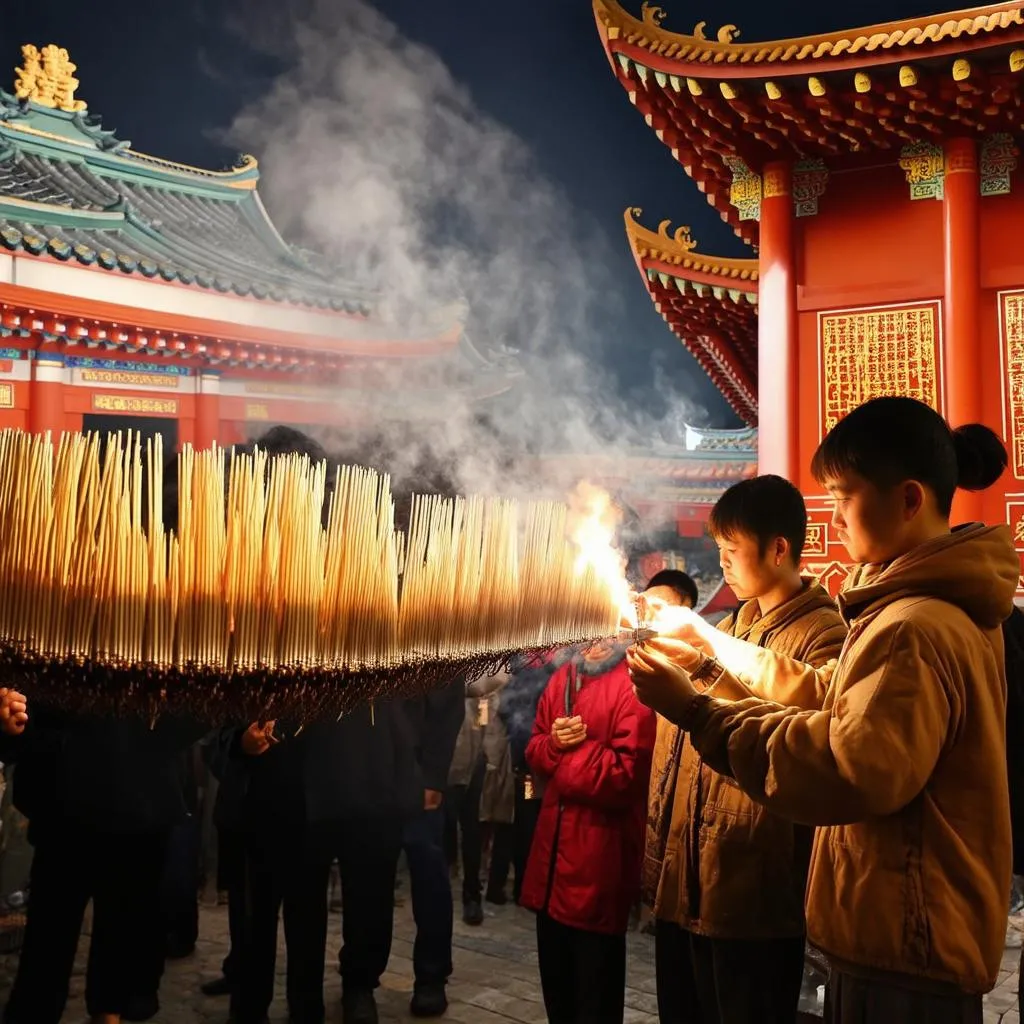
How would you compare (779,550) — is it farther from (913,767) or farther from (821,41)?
(821,41)

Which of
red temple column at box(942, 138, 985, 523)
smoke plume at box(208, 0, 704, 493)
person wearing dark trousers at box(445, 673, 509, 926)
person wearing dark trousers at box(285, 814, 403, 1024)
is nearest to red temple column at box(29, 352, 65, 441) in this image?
smoke plume at box(208, 0, 704, 493)

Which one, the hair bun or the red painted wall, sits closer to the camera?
the hair bun

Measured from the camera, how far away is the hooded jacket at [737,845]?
1.93 m

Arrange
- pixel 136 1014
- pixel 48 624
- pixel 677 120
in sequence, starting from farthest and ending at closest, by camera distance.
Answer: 1. pixel 677 120
2. pixel 136 1014
3. pixel 48 624


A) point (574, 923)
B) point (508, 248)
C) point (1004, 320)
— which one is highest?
point (508, 248)

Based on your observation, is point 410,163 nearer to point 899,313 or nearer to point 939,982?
point 899,313

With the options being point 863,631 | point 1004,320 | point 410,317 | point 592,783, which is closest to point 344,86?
point 410,317

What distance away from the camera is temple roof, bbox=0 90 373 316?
22.6ft

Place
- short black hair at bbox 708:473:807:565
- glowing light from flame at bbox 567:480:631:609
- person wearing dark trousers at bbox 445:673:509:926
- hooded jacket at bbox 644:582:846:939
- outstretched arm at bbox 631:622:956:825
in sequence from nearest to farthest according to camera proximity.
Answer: outstretched arm at bbox 631:622:956:825 < glowing light from flame at bbox 567:480:631:609 < hooded jacket at bbox 644:582:846:939 < short black hair at bbox 708:473:807:565 < person wearing dark trousers at bbox 445:673:509:926

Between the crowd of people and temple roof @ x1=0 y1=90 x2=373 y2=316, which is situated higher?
temple roof @ x1=0 y1=90 x2=373 y2=316

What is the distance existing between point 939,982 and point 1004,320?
427 centimetres

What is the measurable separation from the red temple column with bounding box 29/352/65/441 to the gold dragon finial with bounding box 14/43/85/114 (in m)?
2.52

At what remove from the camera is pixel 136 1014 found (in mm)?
3086

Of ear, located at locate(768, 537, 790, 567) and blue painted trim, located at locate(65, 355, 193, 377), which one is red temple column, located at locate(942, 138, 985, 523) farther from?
blue painted trim, located at locate(65, 355, 193, 377)
